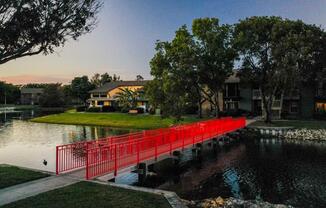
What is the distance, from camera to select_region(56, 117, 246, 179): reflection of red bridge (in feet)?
57.3

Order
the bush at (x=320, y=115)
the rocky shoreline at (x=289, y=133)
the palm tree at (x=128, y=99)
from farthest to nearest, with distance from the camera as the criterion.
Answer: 1. the palm tree at (x=128, y=99)
2. the bush at (x=320, y=115)
3. the rocky shoreline at (x=289, y=133)

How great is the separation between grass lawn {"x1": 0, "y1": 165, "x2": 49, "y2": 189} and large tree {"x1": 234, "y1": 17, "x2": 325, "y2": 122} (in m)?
37.5

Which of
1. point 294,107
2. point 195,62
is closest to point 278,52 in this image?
point 195,62

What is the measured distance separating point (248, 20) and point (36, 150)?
114ft

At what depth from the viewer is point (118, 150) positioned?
19.4m

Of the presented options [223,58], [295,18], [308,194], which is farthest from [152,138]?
[295,18]

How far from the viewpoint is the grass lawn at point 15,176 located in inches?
589

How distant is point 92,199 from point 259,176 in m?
13.7

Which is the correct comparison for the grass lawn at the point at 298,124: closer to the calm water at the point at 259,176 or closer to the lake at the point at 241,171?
the lake at the point at 241,171

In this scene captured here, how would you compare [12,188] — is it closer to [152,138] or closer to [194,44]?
[152,138]

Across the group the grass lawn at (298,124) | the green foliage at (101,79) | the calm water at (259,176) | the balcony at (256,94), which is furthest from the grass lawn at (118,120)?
the green foliage at (101,79)

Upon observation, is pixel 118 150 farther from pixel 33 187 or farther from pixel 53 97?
pixel 53 97

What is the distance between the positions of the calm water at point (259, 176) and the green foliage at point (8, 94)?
450 feet

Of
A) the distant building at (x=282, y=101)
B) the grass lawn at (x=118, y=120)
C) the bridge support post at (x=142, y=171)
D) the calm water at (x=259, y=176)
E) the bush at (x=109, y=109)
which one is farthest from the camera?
the bush at (x=109, y=109)
